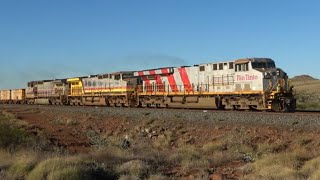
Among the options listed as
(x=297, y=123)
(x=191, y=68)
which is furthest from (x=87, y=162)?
(x=191, y=68)

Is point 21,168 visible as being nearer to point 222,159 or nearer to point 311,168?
point 222,159

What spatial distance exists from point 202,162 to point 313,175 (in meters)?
3.43

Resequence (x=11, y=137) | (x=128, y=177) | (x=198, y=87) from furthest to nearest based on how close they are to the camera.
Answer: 1. (x=198, y=87)
2. (x=11, y=137)
3. (x=128, y=177)

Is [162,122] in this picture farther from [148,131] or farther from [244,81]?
[244,81]

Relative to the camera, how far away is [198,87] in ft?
101

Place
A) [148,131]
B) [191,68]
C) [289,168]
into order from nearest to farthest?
[289,168] < [148,131] < [191,68]

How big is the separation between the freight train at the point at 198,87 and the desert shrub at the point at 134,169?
15447mm

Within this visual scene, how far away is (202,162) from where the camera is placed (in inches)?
474

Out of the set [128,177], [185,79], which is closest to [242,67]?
[185,79]

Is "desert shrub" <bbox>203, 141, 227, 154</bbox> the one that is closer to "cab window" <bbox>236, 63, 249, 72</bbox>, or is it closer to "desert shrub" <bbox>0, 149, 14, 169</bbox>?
"desert shrub" <bbox>0, 149, 14, 169</bbox>

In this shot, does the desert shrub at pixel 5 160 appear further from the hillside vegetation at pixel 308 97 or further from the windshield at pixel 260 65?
the hillside vegetation at pixel 308 97

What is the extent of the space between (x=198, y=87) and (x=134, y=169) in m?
20.9

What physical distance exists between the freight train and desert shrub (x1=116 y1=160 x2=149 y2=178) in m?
15.4

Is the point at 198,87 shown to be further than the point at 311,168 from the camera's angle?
Yes
